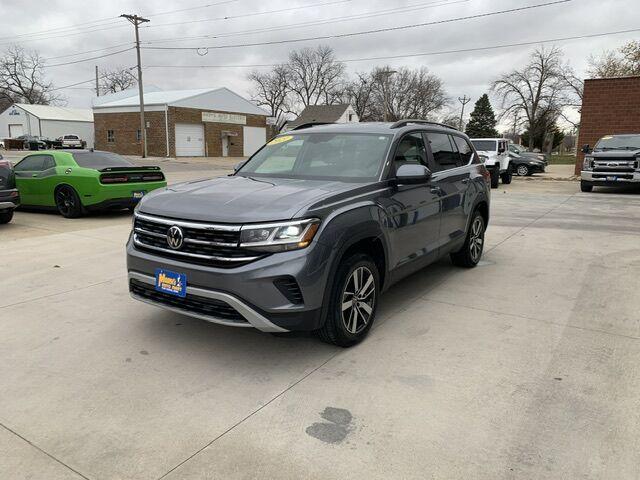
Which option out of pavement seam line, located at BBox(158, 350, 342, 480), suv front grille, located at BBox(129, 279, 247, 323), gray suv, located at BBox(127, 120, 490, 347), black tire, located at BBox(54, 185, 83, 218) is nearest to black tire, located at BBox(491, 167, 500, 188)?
black tire, located at BBox(54, 185, 83, 218)

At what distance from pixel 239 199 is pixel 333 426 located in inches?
65.6

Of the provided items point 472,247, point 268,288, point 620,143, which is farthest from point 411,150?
point 620,143

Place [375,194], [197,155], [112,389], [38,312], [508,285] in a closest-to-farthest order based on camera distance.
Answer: [112,389], [375,194], [38,312], [508,285], [197,155]

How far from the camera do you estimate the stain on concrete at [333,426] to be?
276 cm

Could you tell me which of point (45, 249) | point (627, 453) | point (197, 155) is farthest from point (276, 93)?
point (627, 453)

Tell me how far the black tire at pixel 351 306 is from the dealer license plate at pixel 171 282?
102 centimetres

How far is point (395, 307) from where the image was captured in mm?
4820

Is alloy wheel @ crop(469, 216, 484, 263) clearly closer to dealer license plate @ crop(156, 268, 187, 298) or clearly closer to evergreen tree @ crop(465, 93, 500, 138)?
dealer license plate @ crop(156, 268, 187, 298)

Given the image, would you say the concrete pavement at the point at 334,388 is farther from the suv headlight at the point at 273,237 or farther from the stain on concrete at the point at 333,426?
the suv headlight at the point at 273,237

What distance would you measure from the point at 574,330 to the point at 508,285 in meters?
1.35

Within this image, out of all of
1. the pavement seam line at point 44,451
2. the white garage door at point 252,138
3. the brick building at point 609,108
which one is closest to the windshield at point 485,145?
the brick building at point 609,108

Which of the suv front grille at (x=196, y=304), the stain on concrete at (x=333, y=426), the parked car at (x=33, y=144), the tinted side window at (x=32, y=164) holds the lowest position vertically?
the stain on concrete at (x=333, y=426)

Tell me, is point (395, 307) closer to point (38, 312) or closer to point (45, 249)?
point (38, 312)

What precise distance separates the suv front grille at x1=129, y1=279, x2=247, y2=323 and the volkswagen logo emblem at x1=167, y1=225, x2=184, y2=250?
0.36 metres
